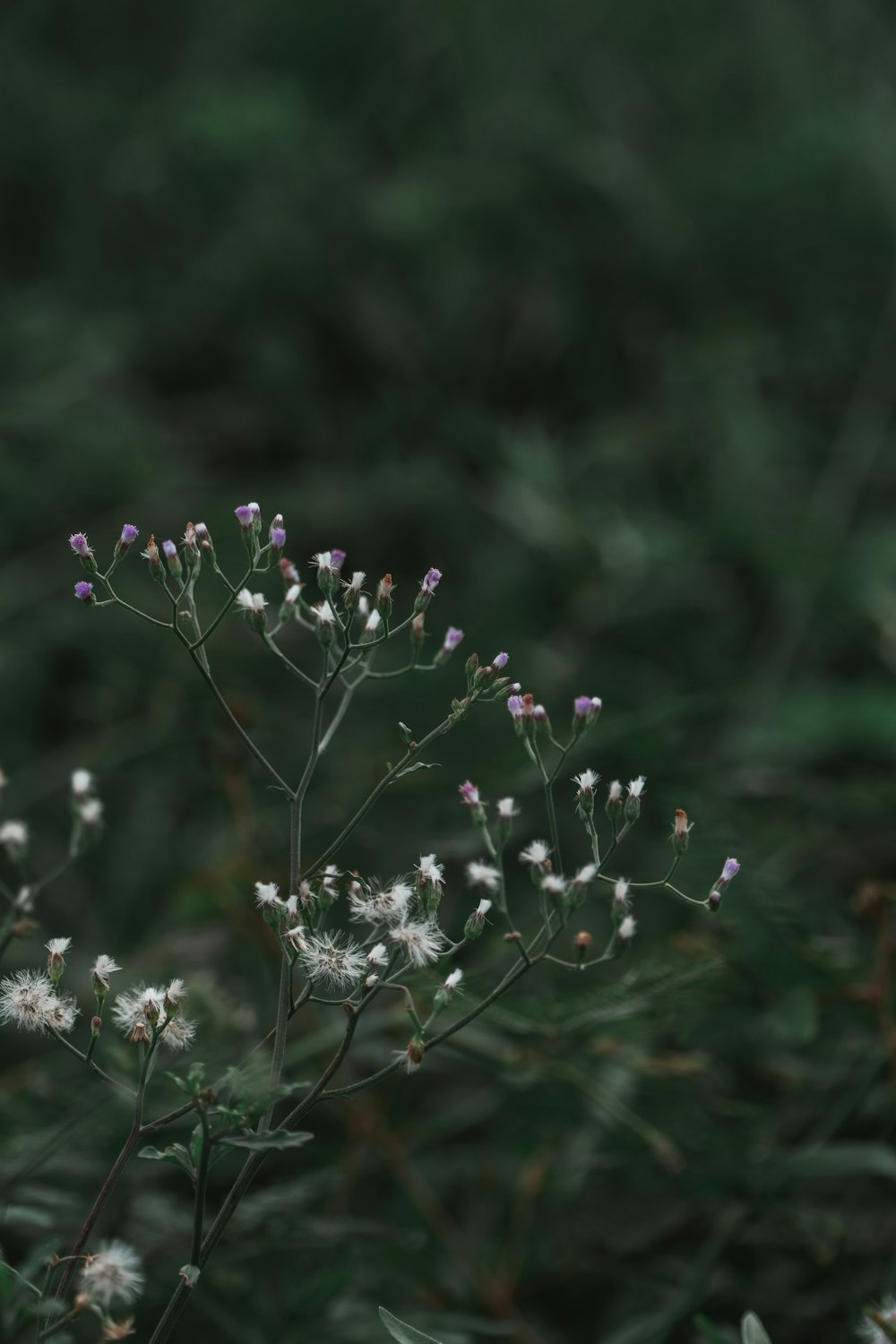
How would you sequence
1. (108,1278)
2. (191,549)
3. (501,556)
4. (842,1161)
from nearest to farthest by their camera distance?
(108,1278), (191,549), (842,1161), (501,556)

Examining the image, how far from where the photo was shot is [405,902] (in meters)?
0.52

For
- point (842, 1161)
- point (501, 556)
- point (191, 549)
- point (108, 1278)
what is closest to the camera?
point (108, 1278)

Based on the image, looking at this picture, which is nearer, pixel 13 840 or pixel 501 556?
pixel 13 840

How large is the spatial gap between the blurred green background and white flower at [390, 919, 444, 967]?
0.22 metres

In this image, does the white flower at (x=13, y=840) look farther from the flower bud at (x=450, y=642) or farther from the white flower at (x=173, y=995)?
the flower bud at (x=450, y=642)

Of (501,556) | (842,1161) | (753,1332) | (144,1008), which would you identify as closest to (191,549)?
(144,1008)

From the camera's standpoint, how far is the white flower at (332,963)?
53 centimetres

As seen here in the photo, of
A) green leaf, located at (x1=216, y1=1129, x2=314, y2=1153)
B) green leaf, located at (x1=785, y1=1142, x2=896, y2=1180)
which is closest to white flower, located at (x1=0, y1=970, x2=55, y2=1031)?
green leaf, located at (x1=216, y1=1129, x2=314, y2=1153)

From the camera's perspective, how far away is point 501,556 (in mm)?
1583

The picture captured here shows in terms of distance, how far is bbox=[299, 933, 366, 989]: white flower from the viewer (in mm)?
528

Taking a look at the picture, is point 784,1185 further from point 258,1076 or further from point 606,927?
point 258,1076

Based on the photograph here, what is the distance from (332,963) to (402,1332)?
19 centimetres

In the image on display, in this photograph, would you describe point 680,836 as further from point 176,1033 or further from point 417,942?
point 176,1033

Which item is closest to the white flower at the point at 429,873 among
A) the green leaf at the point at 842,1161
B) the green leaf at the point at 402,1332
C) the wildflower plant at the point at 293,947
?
the wildflower plant at the point at 293,947
